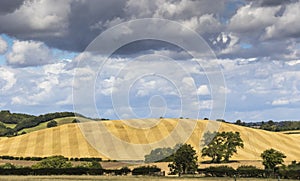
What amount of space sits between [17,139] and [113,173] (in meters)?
94.8

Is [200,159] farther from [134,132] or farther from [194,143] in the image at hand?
[134,132]

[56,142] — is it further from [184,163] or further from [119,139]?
[184,163]

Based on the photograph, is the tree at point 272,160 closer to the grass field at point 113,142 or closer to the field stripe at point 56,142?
the grass field at point 113,142

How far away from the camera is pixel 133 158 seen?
13988 centimetres

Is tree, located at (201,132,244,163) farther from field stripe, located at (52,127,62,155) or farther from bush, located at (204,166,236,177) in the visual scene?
field stripe, located at (52,127,62,155)

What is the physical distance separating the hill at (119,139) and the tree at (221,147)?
28.3 ft

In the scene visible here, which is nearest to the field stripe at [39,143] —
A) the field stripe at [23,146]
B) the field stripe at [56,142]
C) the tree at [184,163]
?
the field stripe at [56,142]

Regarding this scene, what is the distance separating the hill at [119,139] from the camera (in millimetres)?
157000

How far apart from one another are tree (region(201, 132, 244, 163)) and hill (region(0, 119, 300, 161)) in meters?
8.62

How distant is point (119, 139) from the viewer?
170 meters

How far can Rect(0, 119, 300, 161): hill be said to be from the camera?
157 metres

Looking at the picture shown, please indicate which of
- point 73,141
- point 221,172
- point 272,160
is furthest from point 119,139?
point 221,172

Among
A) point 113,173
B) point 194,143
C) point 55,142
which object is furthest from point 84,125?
point 113,173

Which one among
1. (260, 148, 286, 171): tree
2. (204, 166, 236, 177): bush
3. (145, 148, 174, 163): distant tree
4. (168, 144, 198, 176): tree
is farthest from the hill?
(204, 166, 236, 177): bush
